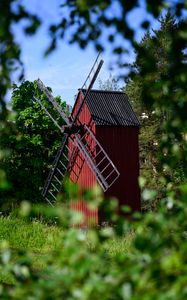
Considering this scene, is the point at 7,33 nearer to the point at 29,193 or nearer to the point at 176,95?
the point at 176,95

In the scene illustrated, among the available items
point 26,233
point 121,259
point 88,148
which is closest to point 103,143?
point 88,148

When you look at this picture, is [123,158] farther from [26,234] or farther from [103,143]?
[26,234]

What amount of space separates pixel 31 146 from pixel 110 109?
4317mm

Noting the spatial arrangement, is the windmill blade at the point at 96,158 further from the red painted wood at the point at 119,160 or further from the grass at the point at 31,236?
the grass at the point at 31,236

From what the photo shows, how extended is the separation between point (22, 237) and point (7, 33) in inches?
522

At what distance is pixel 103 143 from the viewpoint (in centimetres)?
1858

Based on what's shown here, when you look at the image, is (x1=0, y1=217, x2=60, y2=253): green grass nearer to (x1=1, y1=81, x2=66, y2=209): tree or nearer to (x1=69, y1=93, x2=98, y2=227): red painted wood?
(x1=69, y1=93, x2=98, y2=227): red painted wood

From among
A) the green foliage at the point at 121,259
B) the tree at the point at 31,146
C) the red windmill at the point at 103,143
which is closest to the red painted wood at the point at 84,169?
the red windmill at the point at 103,143

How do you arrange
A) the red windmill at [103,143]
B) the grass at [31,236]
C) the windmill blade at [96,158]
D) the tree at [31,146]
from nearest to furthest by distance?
the grass at [31,236], the windmill blade at [96,158], the red windmill at [103,143], the tree at [31,146]

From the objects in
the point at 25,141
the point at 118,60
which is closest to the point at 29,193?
the point at 25,141

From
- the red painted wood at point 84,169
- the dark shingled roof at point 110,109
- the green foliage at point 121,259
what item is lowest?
the green foliage at point 121,259

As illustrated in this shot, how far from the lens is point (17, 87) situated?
22.8m

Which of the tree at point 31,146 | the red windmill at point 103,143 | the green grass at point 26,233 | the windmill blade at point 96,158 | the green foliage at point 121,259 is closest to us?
the green foliage at point 121,259

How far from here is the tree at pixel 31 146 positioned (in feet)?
70.8
